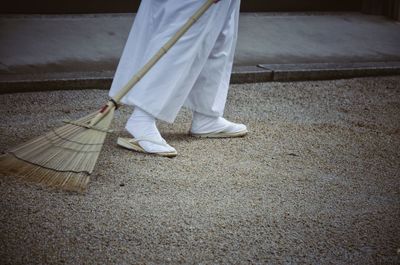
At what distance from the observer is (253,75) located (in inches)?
249

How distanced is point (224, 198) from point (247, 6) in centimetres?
529

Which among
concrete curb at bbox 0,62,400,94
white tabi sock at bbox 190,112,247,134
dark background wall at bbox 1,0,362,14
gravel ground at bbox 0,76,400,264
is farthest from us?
dark background wall at bbox 1,0,362,14

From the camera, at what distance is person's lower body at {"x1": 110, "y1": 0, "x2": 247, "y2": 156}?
4258mm

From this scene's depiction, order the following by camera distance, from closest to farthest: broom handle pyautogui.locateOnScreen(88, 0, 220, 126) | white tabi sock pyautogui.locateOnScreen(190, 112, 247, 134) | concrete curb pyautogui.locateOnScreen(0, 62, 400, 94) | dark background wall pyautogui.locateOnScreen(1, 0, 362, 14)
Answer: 1. broom handle pyautogui.locateOnScreen(88, 0, 220, 126)
2. white tabi sock pyautogui.locateOnScreen(190, 112, 247, 134)
3. concrete curb pyautogui.locateOnScreen(0, 62, 400, 94)
4. dark background wall pyautogui.locateOnScreen(1, 0, 362, 14)

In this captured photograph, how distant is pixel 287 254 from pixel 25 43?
165 inches

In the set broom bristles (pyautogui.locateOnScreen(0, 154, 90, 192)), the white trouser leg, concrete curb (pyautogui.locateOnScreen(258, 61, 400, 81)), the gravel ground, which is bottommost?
concrete curb (pyautogui.locateOnScreen(258, 61, 400, 81))

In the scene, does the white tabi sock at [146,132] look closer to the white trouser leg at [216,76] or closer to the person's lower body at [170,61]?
the person's lower body at [170,61]

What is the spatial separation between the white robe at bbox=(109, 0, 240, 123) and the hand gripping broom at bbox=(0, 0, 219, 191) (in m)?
0.38

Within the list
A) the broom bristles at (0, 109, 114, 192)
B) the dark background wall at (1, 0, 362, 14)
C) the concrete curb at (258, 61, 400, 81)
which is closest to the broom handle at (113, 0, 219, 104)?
the broom bristles at (0, 109, 114, 192)

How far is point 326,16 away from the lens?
9.04m

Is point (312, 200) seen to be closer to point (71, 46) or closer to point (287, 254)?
point (287, 254)

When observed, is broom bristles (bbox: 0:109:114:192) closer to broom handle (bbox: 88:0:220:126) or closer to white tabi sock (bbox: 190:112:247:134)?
broom handle (bbox: 88:0:220:126)

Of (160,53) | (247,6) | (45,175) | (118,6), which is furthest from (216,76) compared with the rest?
(247,6)

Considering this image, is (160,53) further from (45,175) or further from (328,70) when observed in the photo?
(328,70)
